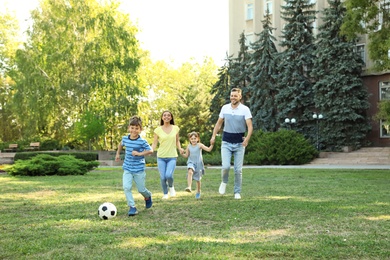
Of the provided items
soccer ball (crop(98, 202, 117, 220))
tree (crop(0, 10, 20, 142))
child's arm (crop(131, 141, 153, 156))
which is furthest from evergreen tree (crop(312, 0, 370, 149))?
tree (crop(0, 10, 20, 142))

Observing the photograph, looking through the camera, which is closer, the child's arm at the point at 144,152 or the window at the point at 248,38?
the child's arm at the point at 144,152

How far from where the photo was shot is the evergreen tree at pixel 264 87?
1679 inches

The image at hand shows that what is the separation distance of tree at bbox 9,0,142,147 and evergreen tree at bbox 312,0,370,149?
633 inches

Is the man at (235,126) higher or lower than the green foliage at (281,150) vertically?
higher

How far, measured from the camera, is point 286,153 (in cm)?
3462

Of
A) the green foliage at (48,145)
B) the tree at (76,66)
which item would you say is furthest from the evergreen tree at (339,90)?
the green foliage at (48,145)

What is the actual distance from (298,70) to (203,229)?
36500mm

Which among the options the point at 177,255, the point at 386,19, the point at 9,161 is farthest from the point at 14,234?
the point at 9,161

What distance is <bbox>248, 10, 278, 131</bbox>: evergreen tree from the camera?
140 feet

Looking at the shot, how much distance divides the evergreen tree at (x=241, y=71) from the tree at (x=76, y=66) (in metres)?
8.38

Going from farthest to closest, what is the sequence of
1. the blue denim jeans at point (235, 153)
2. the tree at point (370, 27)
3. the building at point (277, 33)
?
the building at point (277, 33) < the tree at point (370, 27) < the blue denim jeans at point (235, 153)

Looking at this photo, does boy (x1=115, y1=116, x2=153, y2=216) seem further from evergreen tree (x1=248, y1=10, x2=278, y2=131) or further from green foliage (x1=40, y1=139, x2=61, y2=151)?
green foliage (x1=40, y1=139, x2=61, y2=151)

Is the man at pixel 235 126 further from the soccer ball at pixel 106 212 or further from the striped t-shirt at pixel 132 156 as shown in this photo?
the soccer ball at pixel 106 212

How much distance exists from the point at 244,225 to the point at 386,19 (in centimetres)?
1956
